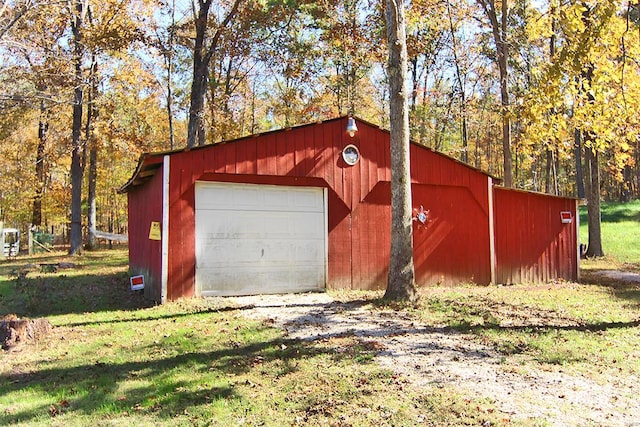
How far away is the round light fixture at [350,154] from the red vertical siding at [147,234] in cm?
386

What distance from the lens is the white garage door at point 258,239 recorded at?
943cm

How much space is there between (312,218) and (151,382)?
232 inches

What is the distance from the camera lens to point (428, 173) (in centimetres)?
1130

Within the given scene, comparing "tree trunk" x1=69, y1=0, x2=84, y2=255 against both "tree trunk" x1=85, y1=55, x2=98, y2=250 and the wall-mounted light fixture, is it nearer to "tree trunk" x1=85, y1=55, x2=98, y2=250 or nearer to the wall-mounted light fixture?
"tree trunk" x1=85, y1=55, x2=98, y2=250

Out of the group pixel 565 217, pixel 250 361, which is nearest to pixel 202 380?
pixel 250 361

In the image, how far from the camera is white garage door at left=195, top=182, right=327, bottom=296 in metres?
9.43

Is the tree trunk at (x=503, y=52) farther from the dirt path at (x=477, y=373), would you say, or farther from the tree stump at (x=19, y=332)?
the tree stump at (x=19, y=332)

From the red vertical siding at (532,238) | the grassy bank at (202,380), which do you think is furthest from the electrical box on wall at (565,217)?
the grassy bank at (202,380)

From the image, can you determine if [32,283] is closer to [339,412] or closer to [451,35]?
[339,412]

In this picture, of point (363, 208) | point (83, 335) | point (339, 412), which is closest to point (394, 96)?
point (363, 208)

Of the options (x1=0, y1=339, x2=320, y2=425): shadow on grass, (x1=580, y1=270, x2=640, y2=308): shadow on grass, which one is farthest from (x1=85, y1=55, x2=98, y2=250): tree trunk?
(x1=580, y1=270, x2=640, y2=308): shadow on grass

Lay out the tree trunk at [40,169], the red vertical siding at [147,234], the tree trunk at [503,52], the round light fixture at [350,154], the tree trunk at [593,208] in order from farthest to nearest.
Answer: the tree trunk at [40,169], the tree trunk at [593,208], the tree trunk at [503,52], the round light fixture at [350,154], the red vertical siding at [147,234]

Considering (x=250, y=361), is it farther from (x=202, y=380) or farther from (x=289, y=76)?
(x=289, y=76)

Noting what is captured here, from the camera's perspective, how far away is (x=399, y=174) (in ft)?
26.9
